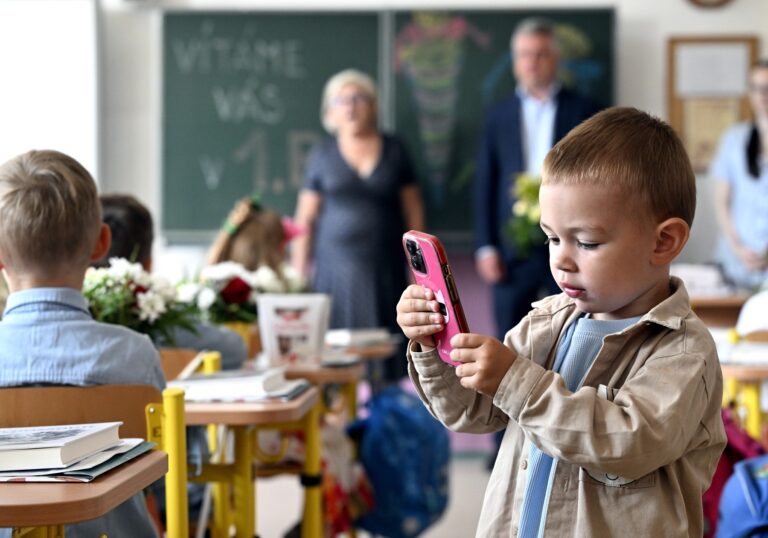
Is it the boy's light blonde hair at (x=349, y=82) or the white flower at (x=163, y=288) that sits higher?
the boy's light blonde hair at (x=349, y=82)

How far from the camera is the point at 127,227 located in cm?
291

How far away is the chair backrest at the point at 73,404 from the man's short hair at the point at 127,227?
1.12 m

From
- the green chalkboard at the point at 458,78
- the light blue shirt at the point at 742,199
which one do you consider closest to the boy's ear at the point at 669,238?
the light blue shirt at the point at 742,199

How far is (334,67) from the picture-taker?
620cm

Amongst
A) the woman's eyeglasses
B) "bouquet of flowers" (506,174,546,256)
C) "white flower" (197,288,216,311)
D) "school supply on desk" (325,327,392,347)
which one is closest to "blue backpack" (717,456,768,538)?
"white flower" (197,288,216,311)

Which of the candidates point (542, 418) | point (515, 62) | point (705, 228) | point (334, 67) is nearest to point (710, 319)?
point (705, 228)

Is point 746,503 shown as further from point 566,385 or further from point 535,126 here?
point 535,126

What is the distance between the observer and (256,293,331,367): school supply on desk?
→ 9.54 ft

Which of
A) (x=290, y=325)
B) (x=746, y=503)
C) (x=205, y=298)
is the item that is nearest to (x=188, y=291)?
(x=205, y=298)

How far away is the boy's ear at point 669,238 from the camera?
1423 millimetres

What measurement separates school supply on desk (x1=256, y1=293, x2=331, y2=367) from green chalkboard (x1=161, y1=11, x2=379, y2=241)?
3368 millimetres

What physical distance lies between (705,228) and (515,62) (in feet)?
4.50

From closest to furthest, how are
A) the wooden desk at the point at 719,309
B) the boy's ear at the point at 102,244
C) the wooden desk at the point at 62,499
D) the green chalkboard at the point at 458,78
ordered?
the wooden desk at the point at 62,499
the boy's ear at the point at 102,244
the wooden desk at the point at 719,309
the green chalkboard at the point at 458,78

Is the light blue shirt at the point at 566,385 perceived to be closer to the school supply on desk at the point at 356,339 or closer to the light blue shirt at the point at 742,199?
the school supply on desk at the point at 356,339
